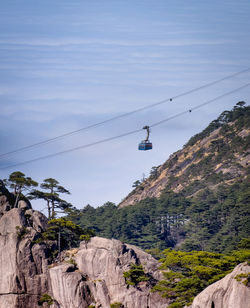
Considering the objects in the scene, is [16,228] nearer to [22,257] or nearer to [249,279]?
[22,257]

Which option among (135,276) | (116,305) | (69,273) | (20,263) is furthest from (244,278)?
(20,263)

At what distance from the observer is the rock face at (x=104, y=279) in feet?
238

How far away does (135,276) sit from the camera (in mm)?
73938

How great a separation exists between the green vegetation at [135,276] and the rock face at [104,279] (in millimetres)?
606

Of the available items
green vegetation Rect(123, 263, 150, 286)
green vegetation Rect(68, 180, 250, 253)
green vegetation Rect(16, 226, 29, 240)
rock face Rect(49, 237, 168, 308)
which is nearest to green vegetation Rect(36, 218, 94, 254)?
green vegetation Rect(16, 226, 29, 240)

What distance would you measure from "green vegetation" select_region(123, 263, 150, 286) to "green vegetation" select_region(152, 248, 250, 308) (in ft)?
7.02

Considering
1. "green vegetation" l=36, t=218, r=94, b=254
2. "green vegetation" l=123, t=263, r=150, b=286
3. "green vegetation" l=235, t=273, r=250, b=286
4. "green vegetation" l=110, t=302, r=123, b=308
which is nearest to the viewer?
"green vegetation" l=235, t=273, r=250, b=286

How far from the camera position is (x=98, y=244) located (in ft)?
266

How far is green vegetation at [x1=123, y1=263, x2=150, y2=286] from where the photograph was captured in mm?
73500

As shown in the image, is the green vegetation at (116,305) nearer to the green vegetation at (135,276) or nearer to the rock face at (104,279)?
the rock face at (104,279)

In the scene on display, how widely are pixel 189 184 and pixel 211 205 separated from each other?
37319mm

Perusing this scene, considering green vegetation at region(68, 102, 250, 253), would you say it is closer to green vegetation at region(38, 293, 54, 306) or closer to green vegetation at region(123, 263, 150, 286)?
green vegetation at region(38, 293, 54, 306)

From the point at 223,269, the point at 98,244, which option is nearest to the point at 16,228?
the point at 98,244

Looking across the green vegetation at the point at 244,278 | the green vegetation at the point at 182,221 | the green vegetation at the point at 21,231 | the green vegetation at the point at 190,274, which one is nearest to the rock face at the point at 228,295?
the green vegetation at the point at 244,278
